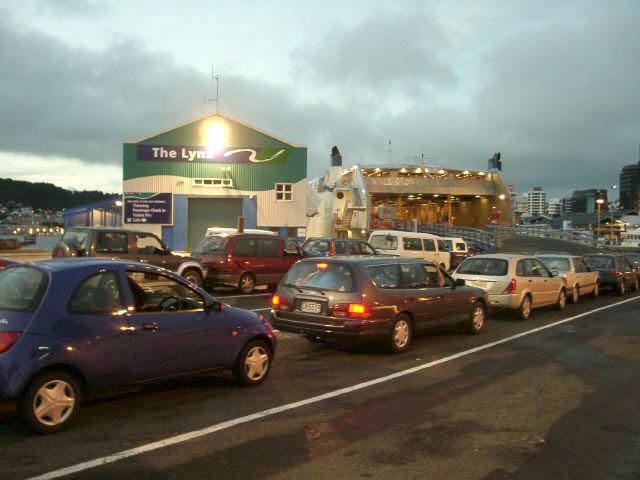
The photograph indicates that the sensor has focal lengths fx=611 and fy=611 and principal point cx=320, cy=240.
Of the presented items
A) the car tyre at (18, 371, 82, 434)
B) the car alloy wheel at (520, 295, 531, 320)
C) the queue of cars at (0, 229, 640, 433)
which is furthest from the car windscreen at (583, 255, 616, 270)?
the car tyre at (18, 371, 82, 434)

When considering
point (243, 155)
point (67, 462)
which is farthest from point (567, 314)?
point (243, 155)

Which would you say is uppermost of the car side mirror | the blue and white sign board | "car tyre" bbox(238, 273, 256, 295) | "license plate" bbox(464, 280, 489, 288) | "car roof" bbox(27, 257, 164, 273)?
the blue and white sign board

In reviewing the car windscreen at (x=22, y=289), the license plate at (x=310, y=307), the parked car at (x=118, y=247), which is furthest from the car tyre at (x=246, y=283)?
the car windscreen at (x=22, y=289)

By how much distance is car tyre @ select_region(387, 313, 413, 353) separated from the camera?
9.52 m

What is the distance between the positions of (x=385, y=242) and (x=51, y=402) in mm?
20900

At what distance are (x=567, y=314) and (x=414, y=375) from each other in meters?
8.89

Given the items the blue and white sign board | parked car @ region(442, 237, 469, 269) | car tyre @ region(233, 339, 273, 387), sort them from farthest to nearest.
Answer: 1. the blue and white sign board
2. parked car @ region(442, 237, 469, 269)
3. car tyre @ region(233, 339, 273, 387)

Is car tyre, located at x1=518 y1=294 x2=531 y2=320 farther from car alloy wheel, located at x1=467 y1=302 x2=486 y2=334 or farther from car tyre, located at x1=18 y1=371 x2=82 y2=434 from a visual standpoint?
car tyre, located at x1=18 y1=371 x2=82 y2=434

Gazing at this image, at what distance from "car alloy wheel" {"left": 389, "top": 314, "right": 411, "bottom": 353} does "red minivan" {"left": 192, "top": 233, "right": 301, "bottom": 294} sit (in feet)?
28.0

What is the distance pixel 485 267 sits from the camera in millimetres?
14242

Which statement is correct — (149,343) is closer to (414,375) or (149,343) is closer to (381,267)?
(414,375)

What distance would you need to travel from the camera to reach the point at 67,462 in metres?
4.73

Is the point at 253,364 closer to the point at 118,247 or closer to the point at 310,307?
the point at 310,307

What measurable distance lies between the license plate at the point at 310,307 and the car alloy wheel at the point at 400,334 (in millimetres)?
1213
